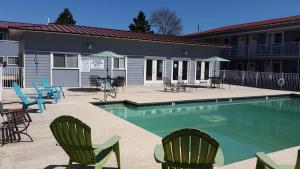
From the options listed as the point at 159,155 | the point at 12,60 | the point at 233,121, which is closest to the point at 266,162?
the point at 159,155

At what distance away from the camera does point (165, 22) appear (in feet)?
187

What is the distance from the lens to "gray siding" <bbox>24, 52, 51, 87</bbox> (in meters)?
15.5

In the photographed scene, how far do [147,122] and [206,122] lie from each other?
2.14m

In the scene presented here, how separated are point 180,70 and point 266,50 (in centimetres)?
864

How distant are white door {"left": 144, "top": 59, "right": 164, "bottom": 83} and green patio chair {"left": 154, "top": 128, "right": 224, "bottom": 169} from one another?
17.2 meters

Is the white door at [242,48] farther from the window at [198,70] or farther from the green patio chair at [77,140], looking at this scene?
the green patio chair at [77,140]

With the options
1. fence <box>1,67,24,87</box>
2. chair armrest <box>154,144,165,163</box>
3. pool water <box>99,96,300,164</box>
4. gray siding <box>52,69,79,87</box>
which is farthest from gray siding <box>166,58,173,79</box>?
chair armrest <box>154,144,165,163</box>

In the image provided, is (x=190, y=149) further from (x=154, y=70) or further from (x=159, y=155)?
(x=154, y=70)

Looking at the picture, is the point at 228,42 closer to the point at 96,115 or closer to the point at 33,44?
the point at 33,44

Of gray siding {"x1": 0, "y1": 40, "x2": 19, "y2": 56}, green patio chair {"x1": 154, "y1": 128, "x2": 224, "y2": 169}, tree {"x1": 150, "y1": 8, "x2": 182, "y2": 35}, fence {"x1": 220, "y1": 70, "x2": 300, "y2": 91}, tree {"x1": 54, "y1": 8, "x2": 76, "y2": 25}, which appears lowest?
green patio chair {"x1": 154, "y1": 128, "x2": 224, "y2": 169}

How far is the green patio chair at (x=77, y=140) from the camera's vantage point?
3.44m

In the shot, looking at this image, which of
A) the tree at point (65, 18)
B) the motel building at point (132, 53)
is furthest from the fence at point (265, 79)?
the tree at point (65, 18)

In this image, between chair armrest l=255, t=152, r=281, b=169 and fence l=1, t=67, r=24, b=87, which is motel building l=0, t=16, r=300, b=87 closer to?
fence l=1, t=67, r=24, b=87

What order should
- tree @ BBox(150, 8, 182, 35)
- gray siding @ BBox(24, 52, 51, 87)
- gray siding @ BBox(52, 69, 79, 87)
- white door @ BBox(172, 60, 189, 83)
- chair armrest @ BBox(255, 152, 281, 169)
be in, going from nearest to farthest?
chair armrest @ BBox(255, 152, 281, 169)
gray siding @ BBox(24, 52, 51, 87)
gray siding @ BBox(52, 69, 79, 87)
white door @ BBox(172, 60, 189, 83)
tree @ BBox(150, 8, 182, 35)
